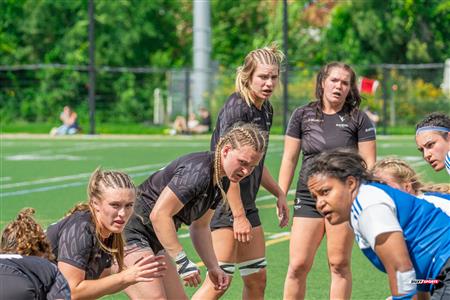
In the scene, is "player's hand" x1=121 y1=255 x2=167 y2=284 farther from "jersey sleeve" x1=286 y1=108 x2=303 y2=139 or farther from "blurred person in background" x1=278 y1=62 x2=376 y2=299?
"jersey sleeve" x1=286 y1=108 x2=303 y2=139

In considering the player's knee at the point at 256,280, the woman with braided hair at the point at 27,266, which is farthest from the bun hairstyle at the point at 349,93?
the woman with braided hair at the point at 27,266

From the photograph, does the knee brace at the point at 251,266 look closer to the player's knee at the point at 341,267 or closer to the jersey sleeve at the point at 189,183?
the player's knee at the point at 341,267

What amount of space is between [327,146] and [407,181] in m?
2.22

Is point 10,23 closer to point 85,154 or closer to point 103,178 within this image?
point 85,154

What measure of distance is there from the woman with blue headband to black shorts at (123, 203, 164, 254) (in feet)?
5.47

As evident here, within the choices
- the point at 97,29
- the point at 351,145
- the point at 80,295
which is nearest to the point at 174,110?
the point at 97,29

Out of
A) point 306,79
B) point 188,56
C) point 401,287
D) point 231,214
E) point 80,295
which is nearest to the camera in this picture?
point 401,287

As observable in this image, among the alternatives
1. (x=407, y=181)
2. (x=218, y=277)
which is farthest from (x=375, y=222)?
(x=218, y=277)

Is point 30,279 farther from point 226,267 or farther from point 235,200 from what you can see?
point 226,267

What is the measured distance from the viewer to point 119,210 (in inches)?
247

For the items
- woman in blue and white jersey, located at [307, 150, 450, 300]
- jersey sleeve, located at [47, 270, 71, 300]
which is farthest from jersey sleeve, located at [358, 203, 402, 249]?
jersey sleeve, located at [47, 270, 71, 300]

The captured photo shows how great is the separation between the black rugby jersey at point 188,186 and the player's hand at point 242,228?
0.59m

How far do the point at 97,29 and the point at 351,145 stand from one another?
3530cm

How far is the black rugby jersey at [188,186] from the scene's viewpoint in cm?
680
